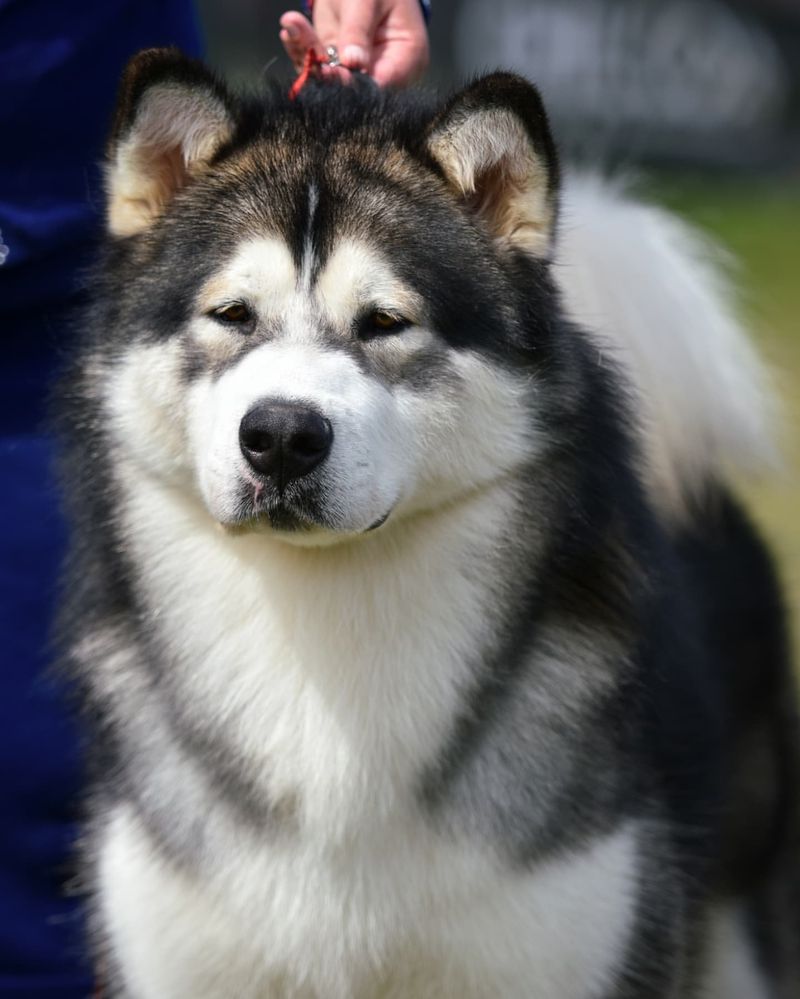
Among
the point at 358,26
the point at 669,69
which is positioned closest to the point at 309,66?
the point at 358,26

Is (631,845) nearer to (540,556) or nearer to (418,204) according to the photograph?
(540,556)

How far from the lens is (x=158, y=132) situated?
9.12 feet

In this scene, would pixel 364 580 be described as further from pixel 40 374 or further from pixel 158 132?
pixel 40 374

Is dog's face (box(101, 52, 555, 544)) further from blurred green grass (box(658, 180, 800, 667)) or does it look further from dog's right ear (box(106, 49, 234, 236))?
blurred green grass (box(658, 180, 800, 667))

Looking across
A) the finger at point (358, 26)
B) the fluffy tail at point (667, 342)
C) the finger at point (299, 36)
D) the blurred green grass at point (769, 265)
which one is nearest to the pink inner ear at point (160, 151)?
the finger at point (299, 36)

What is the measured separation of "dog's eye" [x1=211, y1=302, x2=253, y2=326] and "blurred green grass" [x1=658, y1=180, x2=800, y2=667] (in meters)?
3.34

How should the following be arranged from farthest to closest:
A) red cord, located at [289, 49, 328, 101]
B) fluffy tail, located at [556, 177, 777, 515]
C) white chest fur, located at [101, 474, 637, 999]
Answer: fluffy tail, located at [556, 177, 777, 515] → red cord, located at [289, 49, 328, 101] → white chest fur, located at [101, 474, 637, 999]

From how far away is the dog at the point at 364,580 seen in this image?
2646mm

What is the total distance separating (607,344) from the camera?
3.06 meters

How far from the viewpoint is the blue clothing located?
128 inches

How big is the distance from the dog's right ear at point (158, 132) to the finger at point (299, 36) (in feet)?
1.34

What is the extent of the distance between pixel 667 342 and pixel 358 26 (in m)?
0.96

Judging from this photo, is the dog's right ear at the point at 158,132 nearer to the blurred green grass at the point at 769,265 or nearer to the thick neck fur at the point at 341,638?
the thick neck fur at the point at 341,638

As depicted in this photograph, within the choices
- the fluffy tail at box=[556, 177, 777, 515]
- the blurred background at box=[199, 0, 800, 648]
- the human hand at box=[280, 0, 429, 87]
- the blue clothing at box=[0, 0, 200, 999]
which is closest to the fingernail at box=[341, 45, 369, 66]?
the human hand at box=[280, 0, 429, 87]
